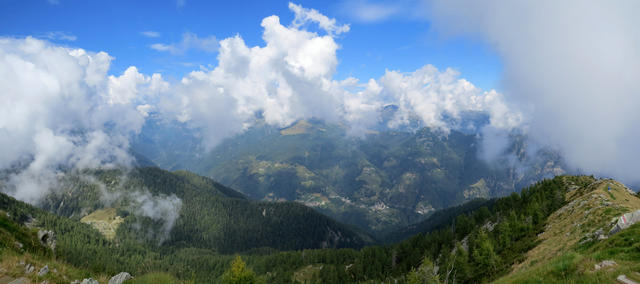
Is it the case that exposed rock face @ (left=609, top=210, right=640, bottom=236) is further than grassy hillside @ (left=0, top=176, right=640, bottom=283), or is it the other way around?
exposed rock face @ (left=609, top=210, right=640, bottom=236)

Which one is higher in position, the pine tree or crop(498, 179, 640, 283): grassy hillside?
crop(498, 179, 640, 283): grassy hillside

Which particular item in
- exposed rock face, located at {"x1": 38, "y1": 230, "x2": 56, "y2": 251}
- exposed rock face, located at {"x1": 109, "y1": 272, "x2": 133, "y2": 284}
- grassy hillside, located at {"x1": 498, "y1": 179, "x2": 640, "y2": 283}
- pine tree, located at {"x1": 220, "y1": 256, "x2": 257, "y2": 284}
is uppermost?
grassy hillside, located at {"x1": 498, "y1": 179, "x2": 640, "y2": 283}

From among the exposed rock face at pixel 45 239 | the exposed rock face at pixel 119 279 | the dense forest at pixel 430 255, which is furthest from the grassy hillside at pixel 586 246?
the exposed rock face at pixel 45 239

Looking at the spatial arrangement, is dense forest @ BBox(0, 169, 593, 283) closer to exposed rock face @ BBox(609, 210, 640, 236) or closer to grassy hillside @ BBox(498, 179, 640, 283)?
grassy hillside @ BBox(498, 179, 640, 283)

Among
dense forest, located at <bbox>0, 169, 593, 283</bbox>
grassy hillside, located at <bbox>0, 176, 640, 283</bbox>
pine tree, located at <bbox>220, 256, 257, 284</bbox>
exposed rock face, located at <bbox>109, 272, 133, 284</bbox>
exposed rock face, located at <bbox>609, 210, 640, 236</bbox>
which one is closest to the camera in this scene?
grassy hillside, located at <bbox>0, 176, 640, 283</bbox>

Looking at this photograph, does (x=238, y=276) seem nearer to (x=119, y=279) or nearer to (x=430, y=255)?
(x=119, y=279)

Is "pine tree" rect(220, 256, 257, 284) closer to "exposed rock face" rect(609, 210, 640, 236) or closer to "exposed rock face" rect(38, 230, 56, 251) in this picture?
"exposed rock face" rect(38, 230, 56, 251)

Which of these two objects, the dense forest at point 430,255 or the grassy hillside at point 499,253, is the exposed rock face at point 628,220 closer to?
the grassy hillside at point 499,253

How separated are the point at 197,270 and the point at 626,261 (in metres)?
226

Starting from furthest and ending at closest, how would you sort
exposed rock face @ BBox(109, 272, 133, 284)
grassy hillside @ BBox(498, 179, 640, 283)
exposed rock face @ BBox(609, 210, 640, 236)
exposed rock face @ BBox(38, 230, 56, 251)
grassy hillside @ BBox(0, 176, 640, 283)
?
exposed rock face @ BBox(609, 210, 640, 236) → exposed rock face @ BBox(38, 230, 56, 251) → exposed rock face @ BBox(109, 272, 133, 284) → grassy hillside @ BBox(0, 176, 640, 283) → grassy hillside @ BBox(498, 179, 640, 283)

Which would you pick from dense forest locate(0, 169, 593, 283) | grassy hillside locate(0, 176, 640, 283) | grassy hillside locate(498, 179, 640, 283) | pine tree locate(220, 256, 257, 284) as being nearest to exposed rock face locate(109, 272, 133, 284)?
grassy hillside locate(0, 176, 640, 283)

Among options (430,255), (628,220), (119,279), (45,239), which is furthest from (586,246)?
(430,255)

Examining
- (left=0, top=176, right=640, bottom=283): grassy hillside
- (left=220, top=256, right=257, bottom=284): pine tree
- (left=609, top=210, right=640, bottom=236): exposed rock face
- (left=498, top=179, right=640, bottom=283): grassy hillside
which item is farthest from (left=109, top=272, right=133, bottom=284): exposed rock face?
(left=609, top=210, right=640, bottom=236): exposed rock face

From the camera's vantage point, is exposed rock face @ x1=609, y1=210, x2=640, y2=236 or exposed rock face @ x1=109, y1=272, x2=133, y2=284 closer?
exposed rock face @ x1=109, y1=272, x2=133, y2=284
